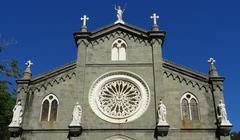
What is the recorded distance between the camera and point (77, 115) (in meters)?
19.7

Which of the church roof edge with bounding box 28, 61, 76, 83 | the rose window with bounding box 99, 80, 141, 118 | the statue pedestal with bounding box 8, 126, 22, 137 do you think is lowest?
the statue pedestal with bounding box 8, 126, 22, 137

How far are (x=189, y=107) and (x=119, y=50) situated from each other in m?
6.58

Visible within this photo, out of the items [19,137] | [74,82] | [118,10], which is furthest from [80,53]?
[19,137]

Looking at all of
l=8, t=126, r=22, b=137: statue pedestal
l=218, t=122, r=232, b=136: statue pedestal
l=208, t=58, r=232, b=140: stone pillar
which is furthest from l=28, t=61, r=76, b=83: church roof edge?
l=218, t=122, r=232, b=136: statue pedestal

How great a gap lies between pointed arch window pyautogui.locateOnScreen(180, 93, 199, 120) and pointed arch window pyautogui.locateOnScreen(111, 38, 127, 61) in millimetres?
5302

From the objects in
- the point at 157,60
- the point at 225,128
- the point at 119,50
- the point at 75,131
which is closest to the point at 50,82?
the point at 75,131

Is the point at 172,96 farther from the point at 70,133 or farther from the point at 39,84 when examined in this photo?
the point at 39,84

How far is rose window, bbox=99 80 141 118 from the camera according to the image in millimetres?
20875

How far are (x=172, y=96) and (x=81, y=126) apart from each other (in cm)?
628

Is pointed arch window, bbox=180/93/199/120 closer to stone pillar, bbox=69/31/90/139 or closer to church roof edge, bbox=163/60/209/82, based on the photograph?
church roof edge, bbox=163/60/209/82

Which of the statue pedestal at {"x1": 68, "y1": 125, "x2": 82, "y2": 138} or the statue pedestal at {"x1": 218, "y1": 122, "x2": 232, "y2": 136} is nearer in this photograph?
the statue pedestal at {"x1": 218, "y1": 122, "x2": 232, "y2": 136}

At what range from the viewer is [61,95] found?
21.3m

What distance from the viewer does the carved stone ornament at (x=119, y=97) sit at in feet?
67.7

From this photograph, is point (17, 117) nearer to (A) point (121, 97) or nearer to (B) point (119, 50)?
(A) point (121, 97)
